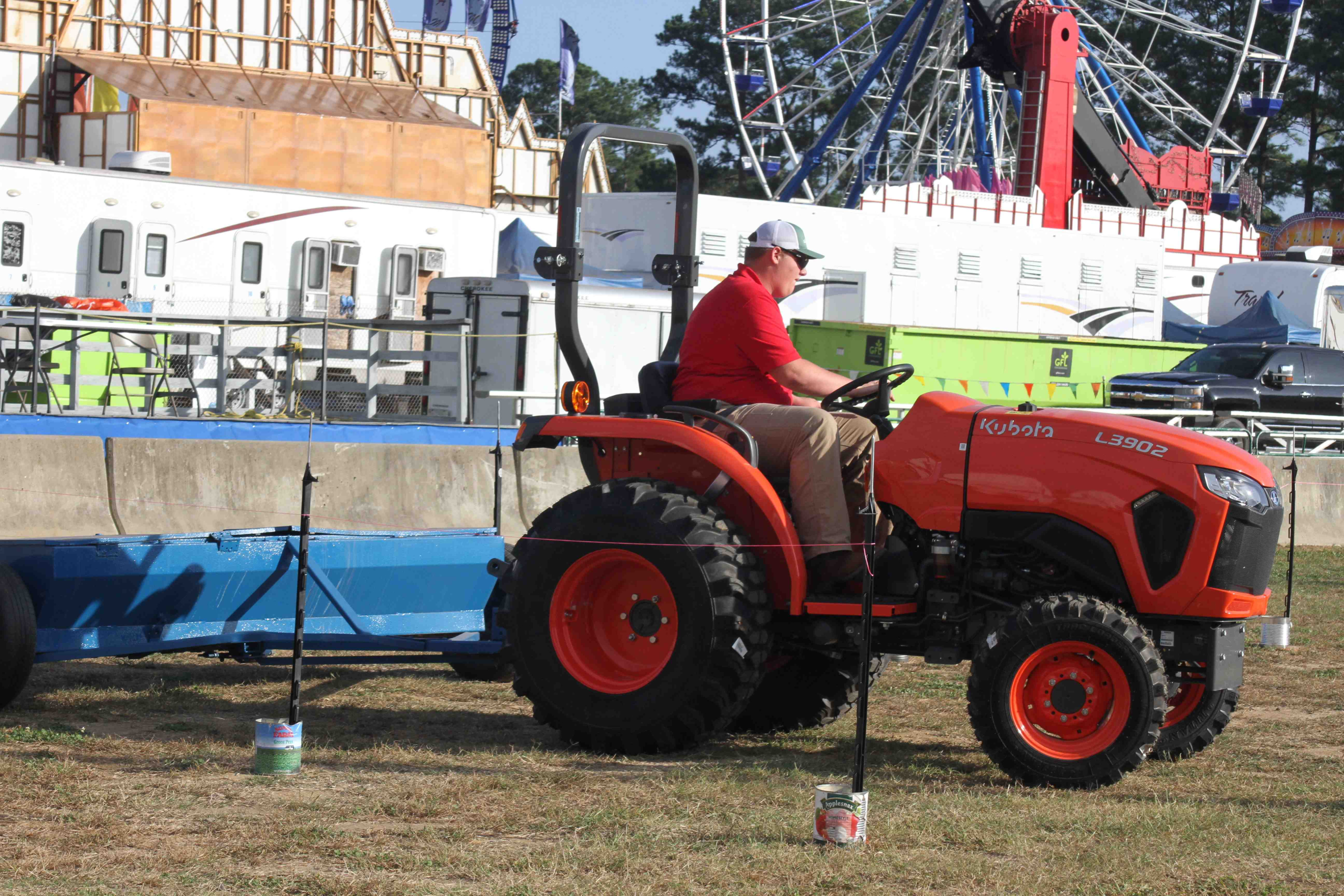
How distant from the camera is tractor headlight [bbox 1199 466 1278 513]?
233 inches

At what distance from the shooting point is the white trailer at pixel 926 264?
86.8 feet

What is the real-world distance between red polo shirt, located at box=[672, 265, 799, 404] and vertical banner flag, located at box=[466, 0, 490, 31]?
53742 millimetres

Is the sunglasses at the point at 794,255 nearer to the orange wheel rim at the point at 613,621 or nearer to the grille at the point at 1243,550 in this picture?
the orange wheel rim at the point at 613,621

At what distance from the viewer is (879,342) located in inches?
978

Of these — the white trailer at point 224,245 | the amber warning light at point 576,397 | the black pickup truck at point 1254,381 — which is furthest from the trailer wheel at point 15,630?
the black pickup truck at point 1254,381

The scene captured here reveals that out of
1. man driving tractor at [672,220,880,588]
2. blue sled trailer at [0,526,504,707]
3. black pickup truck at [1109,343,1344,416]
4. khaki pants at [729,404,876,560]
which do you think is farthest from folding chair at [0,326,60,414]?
black pickup truck at [1109,343,1344,416]

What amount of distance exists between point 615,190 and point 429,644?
268 ft

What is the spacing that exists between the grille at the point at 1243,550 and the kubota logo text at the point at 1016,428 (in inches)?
27.5

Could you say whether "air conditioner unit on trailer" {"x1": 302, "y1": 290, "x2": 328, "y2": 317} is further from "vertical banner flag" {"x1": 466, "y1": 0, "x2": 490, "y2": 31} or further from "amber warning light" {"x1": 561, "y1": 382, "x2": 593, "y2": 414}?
"vertical banner flag" {"x1": 466, "y1": 0, "x2": 490, "y2": 31}

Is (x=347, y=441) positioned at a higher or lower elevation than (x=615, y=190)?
lower

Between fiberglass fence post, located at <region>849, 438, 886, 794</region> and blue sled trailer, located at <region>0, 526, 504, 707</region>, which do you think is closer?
fiberglass fence post, located at <region>849, 438, 886, 794</region>

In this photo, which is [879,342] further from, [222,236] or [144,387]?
[144,387]

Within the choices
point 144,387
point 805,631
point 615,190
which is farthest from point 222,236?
point 615,190

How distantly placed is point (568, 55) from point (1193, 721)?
57.8 metres
